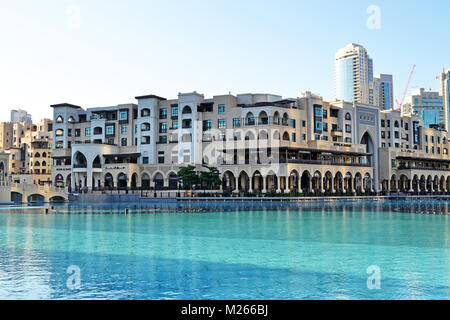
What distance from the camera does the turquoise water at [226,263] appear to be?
45.2ft

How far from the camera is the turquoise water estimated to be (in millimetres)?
13766

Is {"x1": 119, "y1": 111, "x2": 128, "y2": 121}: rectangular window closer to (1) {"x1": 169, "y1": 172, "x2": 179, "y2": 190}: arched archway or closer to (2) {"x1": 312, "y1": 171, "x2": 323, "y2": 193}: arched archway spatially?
(1) {"x1": 169, "y1": 172, "x2": 179, "y2": 190}: arched archway

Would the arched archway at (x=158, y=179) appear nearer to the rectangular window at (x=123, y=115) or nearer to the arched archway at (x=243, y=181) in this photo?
the arched archway at (x=243, y=181)

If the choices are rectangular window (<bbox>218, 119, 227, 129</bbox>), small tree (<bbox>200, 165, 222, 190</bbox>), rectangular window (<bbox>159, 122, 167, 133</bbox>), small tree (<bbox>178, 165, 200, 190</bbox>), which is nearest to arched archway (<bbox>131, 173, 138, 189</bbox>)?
rectangular window (<bbox>159, 122, 167, 133</bbox>)

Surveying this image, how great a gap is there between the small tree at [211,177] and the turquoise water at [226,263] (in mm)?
46967

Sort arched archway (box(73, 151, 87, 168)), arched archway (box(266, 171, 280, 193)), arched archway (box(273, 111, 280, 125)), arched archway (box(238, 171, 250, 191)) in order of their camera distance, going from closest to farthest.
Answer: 1. arched archway (box(266, 171, 280, 193))
2. arched archway (box(273, 111, 280, 125))
3. arched archway (box(238, 171, 250, 191))
4. arched archway (box(73, 151, 87, 168))

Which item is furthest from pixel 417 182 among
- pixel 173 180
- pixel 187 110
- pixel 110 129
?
pixel 110 129

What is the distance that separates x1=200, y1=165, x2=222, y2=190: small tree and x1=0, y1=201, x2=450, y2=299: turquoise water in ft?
154

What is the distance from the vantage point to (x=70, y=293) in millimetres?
13531

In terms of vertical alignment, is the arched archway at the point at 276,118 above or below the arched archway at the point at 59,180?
above

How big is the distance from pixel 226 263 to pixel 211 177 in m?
60.8

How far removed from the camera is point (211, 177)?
260 ft

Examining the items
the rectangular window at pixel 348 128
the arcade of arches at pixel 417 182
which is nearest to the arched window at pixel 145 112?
the rectangular window at pixel 348 128
